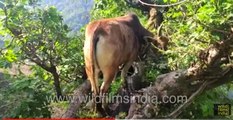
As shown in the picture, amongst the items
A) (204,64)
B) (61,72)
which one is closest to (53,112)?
(61,72)

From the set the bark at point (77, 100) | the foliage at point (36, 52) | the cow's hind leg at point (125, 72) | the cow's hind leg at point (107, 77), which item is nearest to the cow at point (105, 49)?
the cow's hind leg at point (107, 77)

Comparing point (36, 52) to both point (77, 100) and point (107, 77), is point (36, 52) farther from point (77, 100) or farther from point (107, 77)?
point (107, 77)

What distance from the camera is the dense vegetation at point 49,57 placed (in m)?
5.26

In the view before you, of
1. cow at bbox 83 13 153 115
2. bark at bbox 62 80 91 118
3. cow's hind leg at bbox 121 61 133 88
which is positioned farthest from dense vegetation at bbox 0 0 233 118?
cow at bbox 83 13 153 115

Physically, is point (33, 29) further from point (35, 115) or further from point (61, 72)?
point (35, 115)

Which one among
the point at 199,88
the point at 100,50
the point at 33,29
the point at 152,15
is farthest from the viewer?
the point at 152,15

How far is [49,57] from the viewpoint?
21.4ft

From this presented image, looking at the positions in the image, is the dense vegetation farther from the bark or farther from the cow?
the cow

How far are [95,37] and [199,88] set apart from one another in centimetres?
167

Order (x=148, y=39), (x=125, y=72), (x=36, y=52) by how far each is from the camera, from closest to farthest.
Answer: (x=125, y=72)
(x=148, y=39)
(x=36, y=52)

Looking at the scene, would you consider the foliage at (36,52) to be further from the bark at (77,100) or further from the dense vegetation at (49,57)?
the bark at (77,100)

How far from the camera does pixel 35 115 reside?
223 inches

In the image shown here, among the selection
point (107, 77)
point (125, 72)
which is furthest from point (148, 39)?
point (107, 77)

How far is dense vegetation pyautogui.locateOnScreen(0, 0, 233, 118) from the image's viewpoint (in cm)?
526
